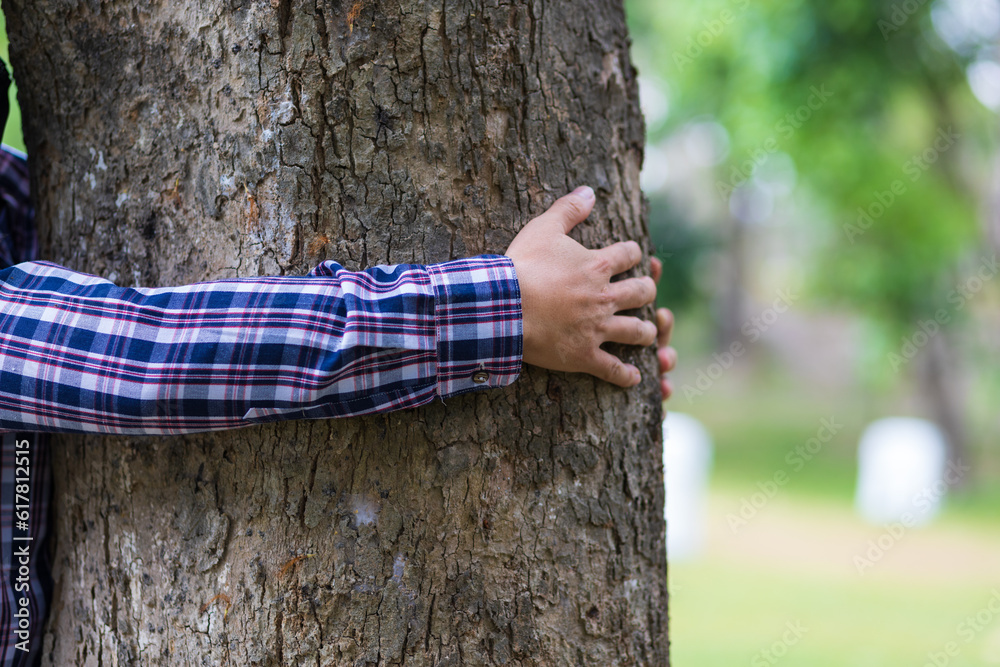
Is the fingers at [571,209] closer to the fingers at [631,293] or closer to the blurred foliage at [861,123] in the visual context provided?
the fingers at [631,293]

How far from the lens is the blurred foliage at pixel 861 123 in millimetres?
7285

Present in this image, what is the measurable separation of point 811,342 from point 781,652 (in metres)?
20.6

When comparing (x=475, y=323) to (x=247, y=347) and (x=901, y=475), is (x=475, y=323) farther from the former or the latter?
(x=901, y=475)

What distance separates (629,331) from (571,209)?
0.74ft

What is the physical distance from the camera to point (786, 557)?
823 centimetres

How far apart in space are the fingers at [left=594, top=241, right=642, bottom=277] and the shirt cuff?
0.64 ft

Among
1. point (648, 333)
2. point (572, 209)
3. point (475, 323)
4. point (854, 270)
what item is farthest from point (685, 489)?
point (475, 323)

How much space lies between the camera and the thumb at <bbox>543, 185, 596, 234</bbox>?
1.34m

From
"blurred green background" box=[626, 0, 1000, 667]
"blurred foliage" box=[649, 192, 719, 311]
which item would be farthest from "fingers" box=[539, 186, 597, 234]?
"blurred foliage" box=[649, 192, 719, 311]

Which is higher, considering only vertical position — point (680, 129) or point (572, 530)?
point (680, 129)

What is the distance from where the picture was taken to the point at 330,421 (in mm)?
1289

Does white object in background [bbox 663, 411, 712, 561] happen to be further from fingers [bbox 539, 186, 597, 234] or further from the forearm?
the forearm

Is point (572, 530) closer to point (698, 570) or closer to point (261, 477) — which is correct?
point (261, 477)

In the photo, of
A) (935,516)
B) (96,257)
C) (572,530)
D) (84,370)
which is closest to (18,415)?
(84,370)
